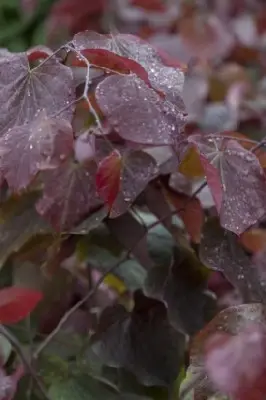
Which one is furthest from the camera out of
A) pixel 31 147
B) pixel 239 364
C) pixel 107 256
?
pixel 107 256

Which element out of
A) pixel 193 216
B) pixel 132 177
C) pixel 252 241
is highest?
pixel 132 177

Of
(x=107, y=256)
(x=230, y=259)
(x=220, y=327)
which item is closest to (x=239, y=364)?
(x=220, y=327)

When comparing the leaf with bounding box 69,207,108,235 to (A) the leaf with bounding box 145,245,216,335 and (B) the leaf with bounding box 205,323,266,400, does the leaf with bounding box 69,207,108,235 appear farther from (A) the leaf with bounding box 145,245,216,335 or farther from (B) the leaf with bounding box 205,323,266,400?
(B) the leaf with bounding box 205,323,266,400

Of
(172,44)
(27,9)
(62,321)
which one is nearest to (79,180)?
(62,321)

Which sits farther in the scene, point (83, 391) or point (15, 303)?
point (83, 391)

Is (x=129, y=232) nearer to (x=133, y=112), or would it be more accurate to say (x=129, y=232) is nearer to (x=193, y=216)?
(x=193, y=216)

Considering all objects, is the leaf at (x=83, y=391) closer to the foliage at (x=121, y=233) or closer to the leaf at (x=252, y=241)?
the foliage at (x=121, y=233)

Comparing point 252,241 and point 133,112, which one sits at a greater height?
point 133,112

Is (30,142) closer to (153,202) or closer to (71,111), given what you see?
(71,111)
